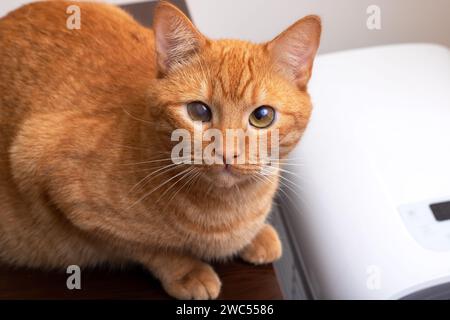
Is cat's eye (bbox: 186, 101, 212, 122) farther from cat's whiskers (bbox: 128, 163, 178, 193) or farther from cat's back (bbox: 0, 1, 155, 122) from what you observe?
cat's back (bbox: 0, 1, 155, 122)

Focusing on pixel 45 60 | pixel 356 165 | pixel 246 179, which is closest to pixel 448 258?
pixel 356 165

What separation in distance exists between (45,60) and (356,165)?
714 millimetres

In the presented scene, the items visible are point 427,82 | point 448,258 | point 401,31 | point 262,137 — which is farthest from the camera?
point 401,31

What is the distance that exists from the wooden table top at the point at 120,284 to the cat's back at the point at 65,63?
0.34m

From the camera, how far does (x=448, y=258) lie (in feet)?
3.11

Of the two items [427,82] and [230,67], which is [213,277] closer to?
[230,67]

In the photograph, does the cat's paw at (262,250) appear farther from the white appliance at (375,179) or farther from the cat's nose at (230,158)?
the cat's nose at (230,158)

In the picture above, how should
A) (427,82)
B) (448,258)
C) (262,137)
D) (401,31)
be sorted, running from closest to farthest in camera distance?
(262,137)
(448,258)
(427,82)
(401,31)

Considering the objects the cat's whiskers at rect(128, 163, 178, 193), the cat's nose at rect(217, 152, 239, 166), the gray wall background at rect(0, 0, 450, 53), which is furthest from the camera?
the gray wall background at rect(0, 0, 450, 53)

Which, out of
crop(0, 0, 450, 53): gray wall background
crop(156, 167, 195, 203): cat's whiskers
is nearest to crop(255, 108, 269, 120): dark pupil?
crop(156, 167, 195, 203): cat's whiskers

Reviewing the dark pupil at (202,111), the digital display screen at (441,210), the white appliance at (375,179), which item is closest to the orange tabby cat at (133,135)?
the dark pupil at (202,111)

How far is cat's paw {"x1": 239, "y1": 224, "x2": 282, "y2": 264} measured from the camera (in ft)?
3.35

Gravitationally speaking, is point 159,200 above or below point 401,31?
below

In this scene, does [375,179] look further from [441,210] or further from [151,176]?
[151,176]
